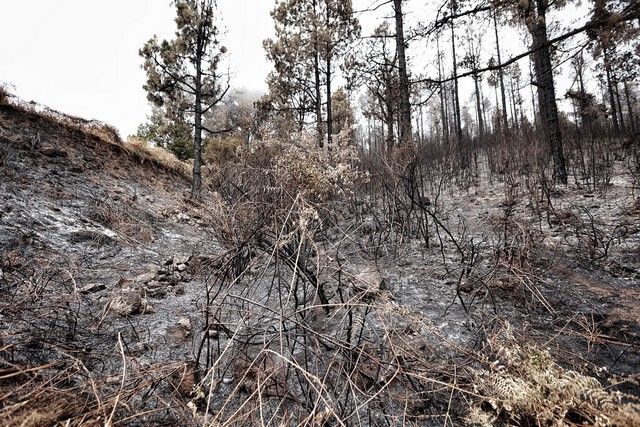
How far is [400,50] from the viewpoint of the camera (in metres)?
7.23

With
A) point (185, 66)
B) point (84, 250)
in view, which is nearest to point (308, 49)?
point (185, 66)

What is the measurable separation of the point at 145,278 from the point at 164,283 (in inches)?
8.3

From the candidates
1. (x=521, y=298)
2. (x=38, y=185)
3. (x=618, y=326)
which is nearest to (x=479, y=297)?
(x=521, y=298)

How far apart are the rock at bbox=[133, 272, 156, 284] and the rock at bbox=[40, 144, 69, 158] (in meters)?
4.60

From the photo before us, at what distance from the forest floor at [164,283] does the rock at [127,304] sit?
1 cm

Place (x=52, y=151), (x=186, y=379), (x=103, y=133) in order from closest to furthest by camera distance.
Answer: (x=186, y=379), (x=52, y=151), (x=103, y=133)

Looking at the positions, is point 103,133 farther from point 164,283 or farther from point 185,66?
point 164,283

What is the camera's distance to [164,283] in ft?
11.2

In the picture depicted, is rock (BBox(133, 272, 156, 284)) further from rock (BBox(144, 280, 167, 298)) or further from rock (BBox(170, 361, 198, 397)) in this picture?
rock (BBox(170, 361, 198, 397))

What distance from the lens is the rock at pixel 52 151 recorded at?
19.8 feet

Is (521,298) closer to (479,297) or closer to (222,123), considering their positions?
(479,297)

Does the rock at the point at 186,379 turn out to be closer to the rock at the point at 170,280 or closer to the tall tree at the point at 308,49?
the rock at the point at 170,280

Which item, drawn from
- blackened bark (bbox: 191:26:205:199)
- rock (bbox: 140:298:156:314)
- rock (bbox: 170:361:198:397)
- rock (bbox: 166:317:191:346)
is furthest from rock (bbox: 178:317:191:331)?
blackened bark (bbox: 191:26:205:199)

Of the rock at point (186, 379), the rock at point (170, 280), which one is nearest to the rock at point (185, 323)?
the rock at point (186, 379)
